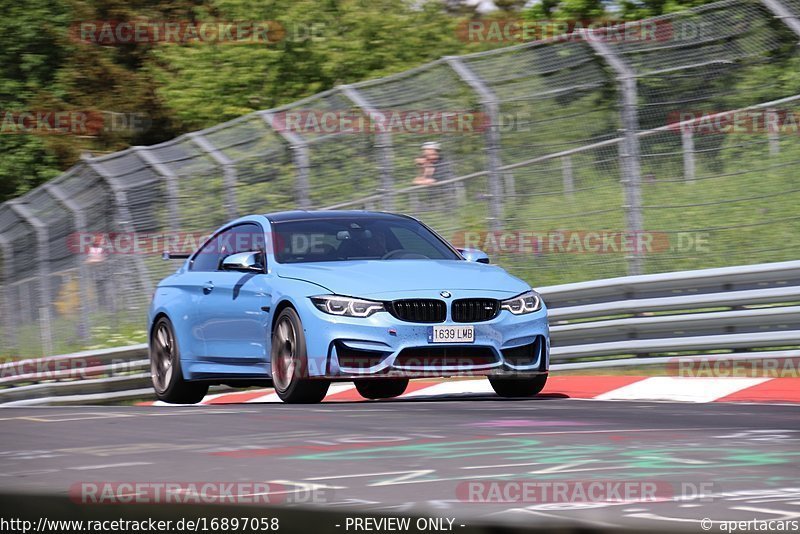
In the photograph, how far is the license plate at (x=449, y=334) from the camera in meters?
9.90

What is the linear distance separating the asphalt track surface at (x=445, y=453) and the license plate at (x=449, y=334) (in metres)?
0.46

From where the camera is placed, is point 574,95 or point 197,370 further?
point 574,95

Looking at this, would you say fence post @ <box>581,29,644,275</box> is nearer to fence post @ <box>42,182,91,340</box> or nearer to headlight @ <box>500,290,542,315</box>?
→ headlight @ <box>500,290,542,315</box>

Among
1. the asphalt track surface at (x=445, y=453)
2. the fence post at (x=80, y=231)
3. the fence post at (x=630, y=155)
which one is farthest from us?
the fence post at (x=80, y=231)

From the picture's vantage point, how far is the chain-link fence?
1216 cm

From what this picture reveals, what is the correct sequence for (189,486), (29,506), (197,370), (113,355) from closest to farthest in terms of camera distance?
(29,506) → (189,486) → (197,370) → (113,355)

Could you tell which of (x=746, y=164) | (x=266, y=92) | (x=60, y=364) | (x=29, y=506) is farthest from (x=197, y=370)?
(x=266, y=92)

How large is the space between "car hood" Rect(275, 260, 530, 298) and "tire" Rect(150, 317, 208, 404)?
1.89 m

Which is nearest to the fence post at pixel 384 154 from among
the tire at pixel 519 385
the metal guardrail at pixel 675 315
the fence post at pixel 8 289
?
the metal guardrail at pixel 675 315

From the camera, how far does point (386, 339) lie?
9812 mm

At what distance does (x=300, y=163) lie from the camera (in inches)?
621

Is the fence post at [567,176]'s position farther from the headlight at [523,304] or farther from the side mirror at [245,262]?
the side mirror at [245,262]

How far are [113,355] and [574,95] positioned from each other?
5.66m

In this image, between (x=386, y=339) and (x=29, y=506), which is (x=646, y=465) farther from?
(x=386, y=339)
